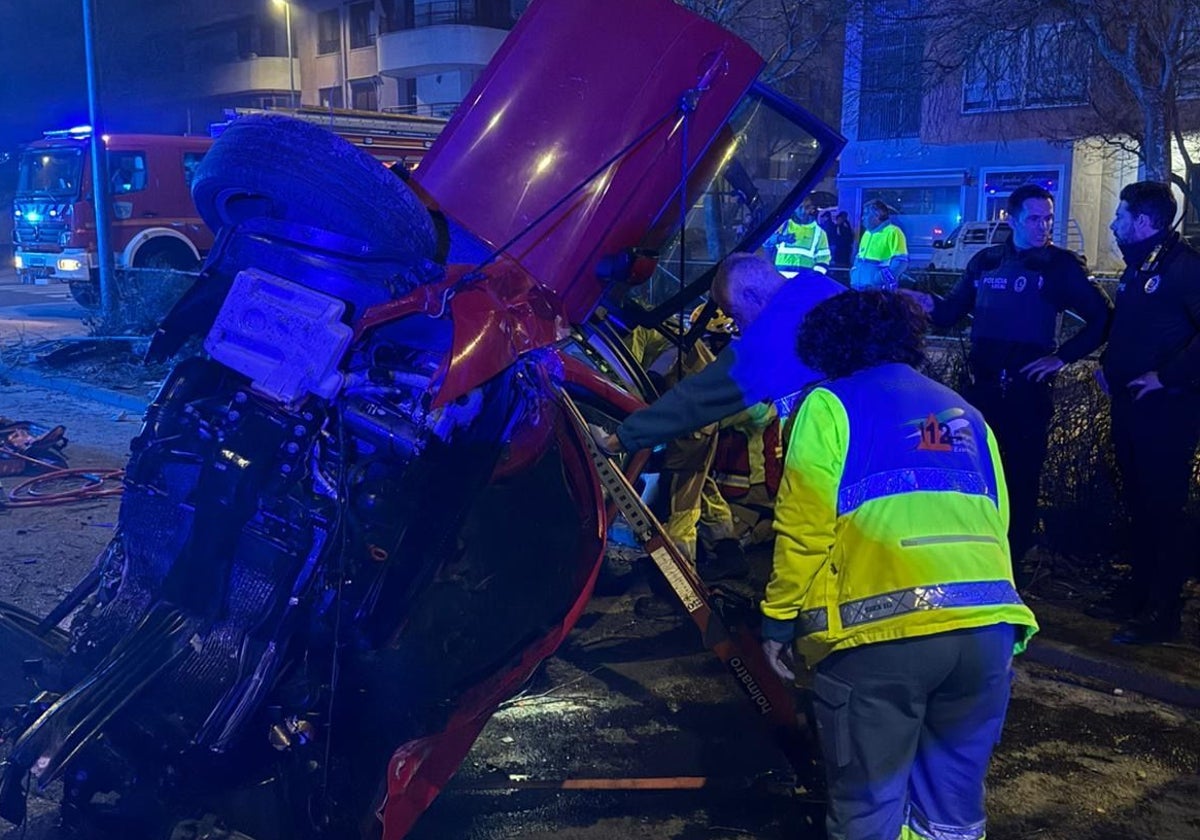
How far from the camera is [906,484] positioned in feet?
7.61

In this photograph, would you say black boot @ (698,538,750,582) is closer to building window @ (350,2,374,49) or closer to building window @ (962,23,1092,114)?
building window @ (962,23,1092,114)

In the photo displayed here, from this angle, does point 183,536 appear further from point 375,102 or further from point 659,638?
point 375,102

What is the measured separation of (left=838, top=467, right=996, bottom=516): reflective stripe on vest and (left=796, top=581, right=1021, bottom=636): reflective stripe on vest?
207mm

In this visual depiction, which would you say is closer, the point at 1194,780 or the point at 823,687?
the point at 823,687

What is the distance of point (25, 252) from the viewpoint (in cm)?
1756

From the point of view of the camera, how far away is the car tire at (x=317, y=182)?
3.02m

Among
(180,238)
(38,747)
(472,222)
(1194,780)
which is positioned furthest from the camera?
(180,238)

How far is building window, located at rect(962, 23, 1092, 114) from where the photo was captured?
15.5m

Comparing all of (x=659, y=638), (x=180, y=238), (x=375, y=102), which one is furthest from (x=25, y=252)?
(x=375, y=102)

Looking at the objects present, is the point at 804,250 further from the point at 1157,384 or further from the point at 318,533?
the point at 318,533

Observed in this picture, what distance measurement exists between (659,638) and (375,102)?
40.6 m

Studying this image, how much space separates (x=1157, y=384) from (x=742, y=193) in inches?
74.6

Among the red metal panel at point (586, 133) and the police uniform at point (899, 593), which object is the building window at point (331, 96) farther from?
the police uniform at point (899, 593)

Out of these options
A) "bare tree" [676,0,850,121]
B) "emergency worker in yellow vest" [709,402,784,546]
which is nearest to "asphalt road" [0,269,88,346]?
"bare tree" [676,0,850,121]
